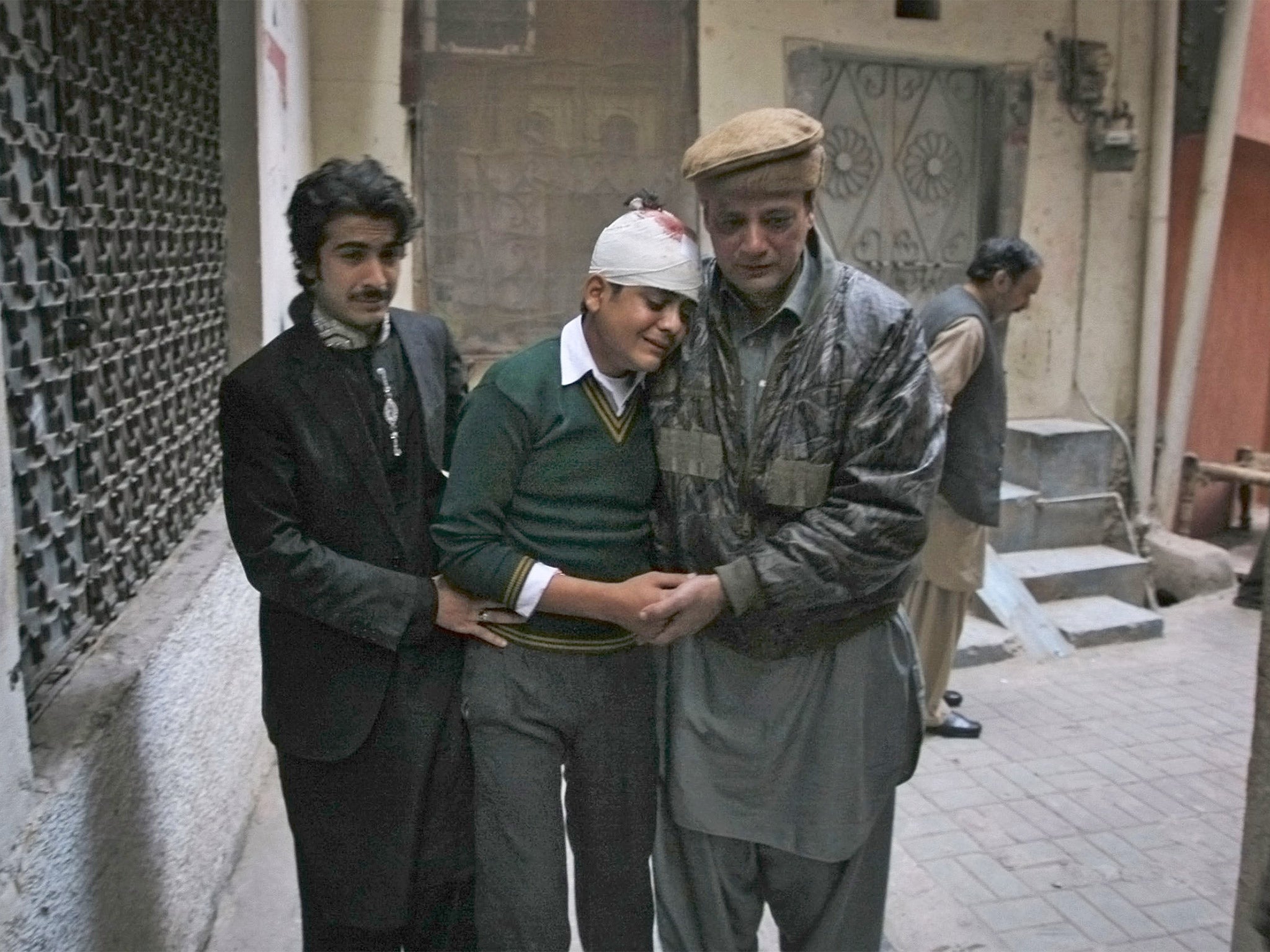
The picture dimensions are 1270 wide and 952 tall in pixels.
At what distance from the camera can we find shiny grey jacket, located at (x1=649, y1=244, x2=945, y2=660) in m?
2.00

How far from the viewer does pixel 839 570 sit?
1999mm

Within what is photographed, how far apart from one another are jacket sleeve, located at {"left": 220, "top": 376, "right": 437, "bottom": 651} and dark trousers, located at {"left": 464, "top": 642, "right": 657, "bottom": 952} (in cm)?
24

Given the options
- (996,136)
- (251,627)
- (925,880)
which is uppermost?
(996,136)

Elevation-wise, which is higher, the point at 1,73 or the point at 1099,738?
the point at 1,73

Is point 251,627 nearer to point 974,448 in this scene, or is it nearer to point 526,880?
point 526,880

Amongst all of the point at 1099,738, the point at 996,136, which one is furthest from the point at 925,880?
the point at 996,136

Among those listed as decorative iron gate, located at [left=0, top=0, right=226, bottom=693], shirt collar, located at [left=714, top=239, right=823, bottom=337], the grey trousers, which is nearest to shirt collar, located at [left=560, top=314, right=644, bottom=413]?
shirt collar, located at [left=714, top=239, right=823, bottom=337]

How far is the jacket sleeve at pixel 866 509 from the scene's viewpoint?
1.99 metres

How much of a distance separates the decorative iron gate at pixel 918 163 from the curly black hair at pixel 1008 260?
2501mm

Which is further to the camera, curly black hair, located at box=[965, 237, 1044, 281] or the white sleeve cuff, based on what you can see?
curly black hair, located at box=[965, 237, 1044, 281]

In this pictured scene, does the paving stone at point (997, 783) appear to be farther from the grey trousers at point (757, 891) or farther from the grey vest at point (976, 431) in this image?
the grey trousers at point (757, 891)

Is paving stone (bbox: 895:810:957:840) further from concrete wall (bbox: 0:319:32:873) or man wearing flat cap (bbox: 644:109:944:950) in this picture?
concrete wall (bbox: 0:319:32:873)

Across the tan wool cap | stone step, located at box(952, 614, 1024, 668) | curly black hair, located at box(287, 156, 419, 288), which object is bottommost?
stone step, located at box(952, 614, 1024, 668)

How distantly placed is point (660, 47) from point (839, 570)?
470cm
